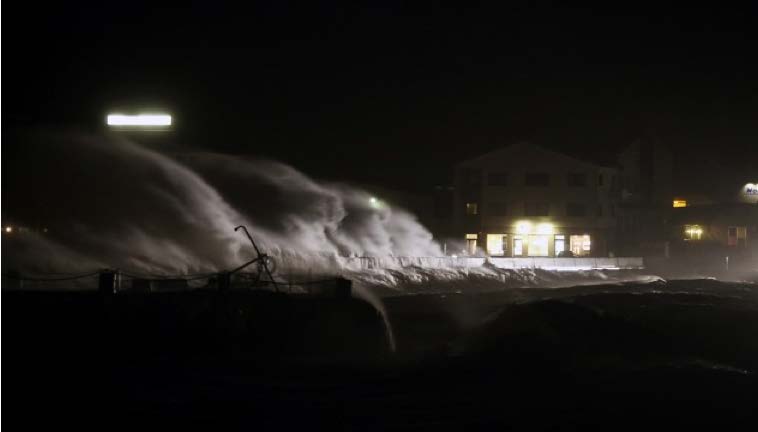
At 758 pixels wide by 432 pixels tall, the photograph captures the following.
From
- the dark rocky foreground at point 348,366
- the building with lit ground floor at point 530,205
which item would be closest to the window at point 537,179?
the building with lit ground floor at point 530,205

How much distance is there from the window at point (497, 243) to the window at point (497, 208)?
1.70m

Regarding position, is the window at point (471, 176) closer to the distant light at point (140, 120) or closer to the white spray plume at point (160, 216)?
the white spray plume at point (160, 216)

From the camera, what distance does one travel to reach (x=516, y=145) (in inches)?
2286

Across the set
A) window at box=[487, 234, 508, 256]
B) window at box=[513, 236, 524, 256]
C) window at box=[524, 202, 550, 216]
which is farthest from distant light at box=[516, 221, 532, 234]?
window at box=[487, 234, 508, 256]

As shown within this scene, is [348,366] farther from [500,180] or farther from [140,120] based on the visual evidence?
[500,180]

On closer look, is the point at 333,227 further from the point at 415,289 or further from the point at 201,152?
the point at 415,289

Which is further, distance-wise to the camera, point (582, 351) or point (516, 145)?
point (516, 145)

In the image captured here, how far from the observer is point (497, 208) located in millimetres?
57312

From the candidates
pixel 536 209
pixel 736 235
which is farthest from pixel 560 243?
pixel 736 235

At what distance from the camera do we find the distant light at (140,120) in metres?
44.2

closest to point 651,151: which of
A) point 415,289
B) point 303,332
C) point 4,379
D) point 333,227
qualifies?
point 333,227

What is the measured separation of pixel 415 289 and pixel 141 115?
20.2m

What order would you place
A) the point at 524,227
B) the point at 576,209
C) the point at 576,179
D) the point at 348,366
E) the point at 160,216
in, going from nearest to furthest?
the point at 348,366
the point at 160,216
the point at 524,227
the point at 576,209
the point at 576,179

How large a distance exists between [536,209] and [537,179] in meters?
2.41
